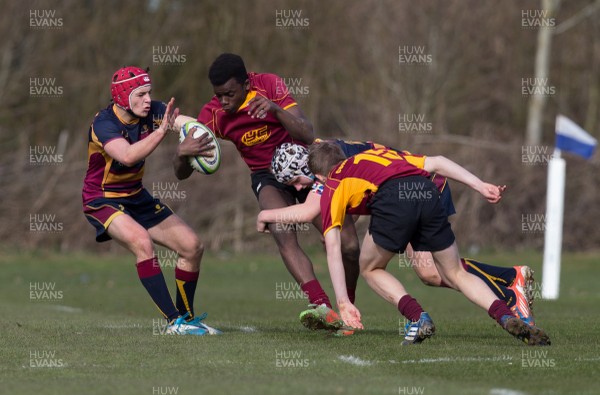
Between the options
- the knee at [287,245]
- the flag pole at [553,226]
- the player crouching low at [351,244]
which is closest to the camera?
the player crouching low at [351,244]

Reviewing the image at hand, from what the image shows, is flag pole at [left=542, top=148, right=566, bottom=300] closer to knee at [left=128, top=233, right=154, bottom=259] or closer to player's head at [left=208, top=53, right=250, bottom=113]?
player's head at [left=208, top=53, right=250, bottom=113]

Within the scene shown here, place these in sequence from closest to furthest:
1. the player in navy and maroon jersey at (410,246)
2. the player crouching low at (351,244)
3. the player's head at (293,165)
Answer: the player crouching low at (351,244) → the player in navy and maroon jersey at (410,246) → the player's head at (293,165)

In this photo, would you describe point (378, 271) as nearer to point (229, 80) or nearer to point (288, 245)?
point (288, 245)

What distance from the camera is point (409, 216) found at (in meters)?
8.38

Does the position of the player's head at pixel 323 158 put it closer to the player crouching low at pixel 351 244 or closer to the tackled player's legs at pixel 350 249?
the player crouching low at pixel 351 244

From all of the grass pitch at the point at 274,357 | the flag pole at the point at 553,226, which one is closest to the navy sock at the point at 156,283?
the grass pitch at the point at 274,357

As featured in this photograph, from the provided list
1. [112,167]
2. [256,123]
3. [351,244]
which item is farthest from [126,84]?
[351,244]

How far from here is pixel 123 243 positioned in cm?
959

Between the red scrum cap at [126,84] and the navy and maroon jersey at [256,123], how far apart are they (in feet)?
2.40

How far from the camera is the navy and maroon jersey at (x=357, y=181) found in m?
8.42

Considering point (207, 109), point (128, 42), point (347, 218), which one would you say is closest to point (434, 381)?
point (347, 218)

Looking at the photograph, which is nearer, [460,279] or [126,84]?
[460,279]

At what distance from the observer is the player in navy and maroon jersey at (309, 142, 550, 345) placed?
328 inches

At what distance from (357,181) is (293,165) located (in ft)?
4.46
